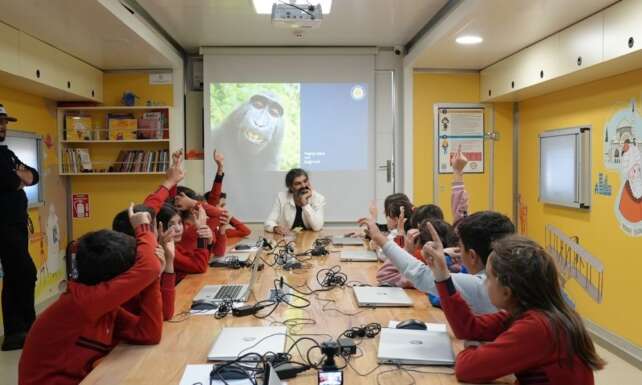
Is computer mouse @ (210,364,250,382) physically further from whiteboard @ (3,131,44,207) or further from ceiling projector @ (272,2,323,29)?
whiteboard @ (3,131,44,207)

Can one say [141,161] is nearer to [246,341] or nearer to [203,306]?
[203,306]

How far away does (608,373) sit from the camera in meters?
3.52

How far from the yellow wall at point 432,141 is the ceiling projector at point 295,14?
8.00 ft

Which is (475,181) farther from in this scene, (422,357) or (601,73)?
(422,357)

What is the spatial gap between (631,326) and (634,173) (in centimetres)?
112

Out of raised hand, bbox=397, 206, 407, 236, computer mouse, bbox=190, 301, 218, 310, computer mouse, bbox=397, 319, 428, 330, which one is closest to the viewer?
computer mouse, bbox=397, 319, 428, 330

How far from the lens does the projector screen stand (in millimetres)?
5812

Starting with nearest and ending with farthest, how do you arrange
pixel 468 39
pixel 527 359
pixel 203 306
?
pixel 527 359
pixel 203 306
pixel 468 39

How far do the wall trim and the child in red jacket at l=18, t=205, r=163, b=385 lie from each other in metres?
3.43

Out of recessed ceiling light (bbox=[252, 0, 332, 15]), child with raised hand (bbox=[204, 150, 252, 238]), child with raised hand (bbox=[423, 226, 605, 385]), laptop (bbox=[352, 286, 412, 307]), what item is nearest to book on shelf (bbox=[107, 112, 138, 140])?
child with raised hand (bbox=[204, 150, 252, 238])

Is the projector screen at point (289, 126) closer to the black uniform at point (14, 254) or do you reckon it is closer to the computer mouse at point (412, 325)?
the black uniform at point (14, 254)

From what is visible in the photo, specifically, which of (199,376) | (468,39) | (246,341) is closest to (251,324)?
(246,341)

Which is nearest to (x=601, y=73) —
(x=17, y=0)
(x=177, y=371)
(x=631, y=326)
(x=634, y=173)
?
(x=634, y=173)

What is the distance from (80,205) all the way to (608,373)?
5.20 metres
